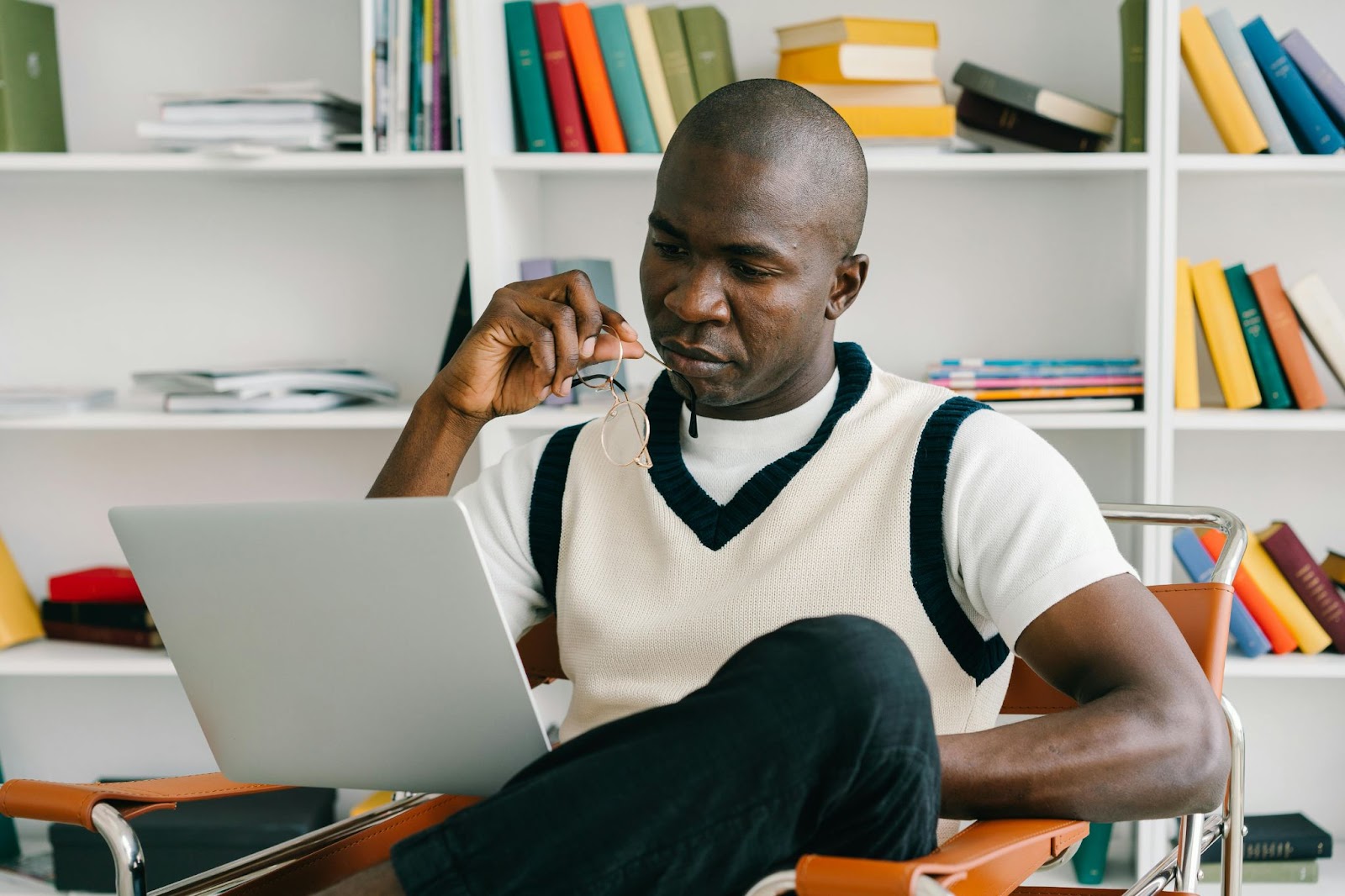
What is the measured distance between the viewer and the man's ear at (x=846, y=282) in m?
1.23

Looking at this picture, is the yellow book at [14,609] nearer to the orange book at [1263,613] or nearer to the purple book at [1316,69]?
the orange book at [1263,613]

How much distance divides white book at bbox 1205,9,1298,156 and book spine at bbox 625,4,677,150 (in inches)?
33.8

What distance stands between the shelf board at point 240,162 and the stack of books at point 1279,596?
53.6 inches

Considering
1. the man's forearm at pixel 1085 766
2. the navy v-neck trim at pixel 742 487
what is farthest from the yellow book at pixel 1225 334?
the man's forearm at pixel 1085 766

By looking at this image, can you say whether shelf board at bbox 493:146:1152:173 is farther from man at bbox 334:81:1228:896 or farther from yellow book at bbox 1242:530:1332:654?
man at bbox 334:81:1228:896

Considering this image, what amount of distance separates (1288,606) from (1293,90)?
2.66 feet

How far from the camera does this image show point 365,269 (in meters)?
2.31

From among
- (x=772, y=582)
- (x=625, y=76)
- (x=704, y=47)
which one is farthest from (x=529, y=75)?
(x=772, y=582)

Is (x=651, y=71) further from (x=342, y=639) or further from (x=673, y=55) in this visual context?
(x=342, y=639)

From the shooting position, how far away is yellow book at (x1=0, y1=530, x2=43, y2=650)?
2.19 metres

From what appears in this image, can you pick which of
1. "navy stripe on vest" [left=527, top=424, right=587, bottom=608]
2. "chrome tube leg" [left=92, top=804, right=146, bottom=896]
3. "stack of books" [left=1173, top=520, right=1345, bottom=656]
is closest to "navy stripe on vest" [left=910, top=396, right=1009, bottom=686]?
"navy stripe on vest" [left=527, top=424, right=587, bottom=608]

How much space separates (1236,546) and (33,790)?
3.73ft

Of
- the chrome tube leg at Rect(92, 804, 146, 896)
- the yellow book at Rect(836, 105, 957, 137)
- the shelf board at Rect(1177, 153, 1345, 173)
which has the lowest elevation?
the chrome tube leg at Rect(92, 804, 146, 896)

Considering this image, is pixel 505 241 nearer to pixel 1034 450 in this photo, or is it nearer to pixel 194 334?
pixel 194 334
